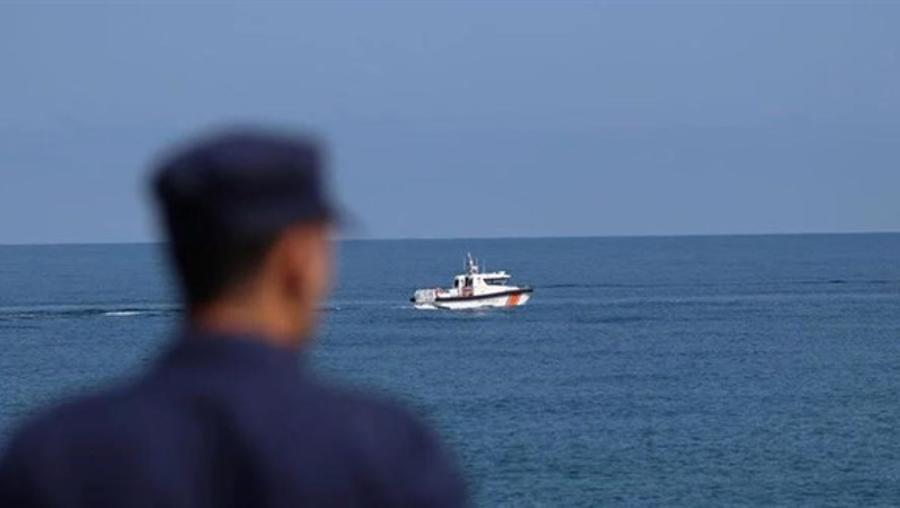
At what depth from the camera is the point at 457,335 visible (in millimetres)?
99750

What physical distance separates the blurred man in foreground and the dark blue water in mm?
21984

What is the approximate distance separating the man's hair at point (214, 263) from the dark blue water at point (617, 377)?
72.0ft

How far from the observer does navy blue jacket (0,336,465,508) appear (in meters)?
A: 2.66

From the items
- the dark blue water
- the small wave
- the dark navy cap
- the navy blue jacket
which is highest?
the dark navy cap

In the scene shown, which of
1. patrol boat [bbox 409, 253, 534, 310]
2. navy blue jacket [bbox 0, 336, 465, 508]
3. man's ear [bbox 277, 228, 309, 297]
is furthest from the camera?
patrol boat [bbox 409, 253, 534, 310]

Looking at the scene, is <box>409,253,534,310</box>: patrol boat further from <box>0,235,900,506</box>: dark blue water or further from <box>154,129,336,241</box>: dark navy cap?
<box>154,129,336,241</box>: dark navy cap

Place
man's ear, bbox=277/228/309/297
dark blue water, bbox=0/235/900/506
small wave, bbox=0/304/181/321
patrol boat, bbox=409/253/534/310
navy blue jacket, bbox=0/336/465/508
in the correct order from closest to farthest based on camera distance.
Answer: navy blue jacket, bbox=0/336/465/508
man's ear, bbox=277/228/309/297
dark blue water, bbox=0/235/900/506
patrol boat, bbox=409/253/534/310
small wave, bbox=0/304/181/321

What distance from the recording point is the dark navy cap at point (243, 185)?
2742 millimetres

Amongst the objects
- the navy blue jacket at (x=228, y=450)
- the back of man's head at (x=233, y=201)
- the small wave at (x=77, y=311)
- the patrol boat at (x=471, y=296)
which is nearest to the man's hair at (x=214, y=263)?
the back of man's head at (x=233, y=201)

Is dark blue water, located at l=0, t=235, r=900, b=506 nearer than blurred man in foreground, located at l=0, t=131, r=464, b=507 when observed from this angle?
No

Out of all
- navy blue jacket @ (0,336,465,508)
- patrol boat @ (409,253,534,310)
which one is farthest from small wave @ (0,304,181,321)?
navy blue jacket @ (0,336,465,508)

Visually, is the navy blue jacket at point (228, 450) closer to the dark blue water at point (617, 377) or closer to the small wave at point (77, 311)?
the dark blue water at point (617, 377)

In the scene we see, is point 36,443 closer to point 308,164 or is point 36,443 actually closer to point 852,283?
point 308,164

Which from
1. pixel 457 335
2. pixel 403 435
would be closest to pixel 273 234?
pixel 403 435
